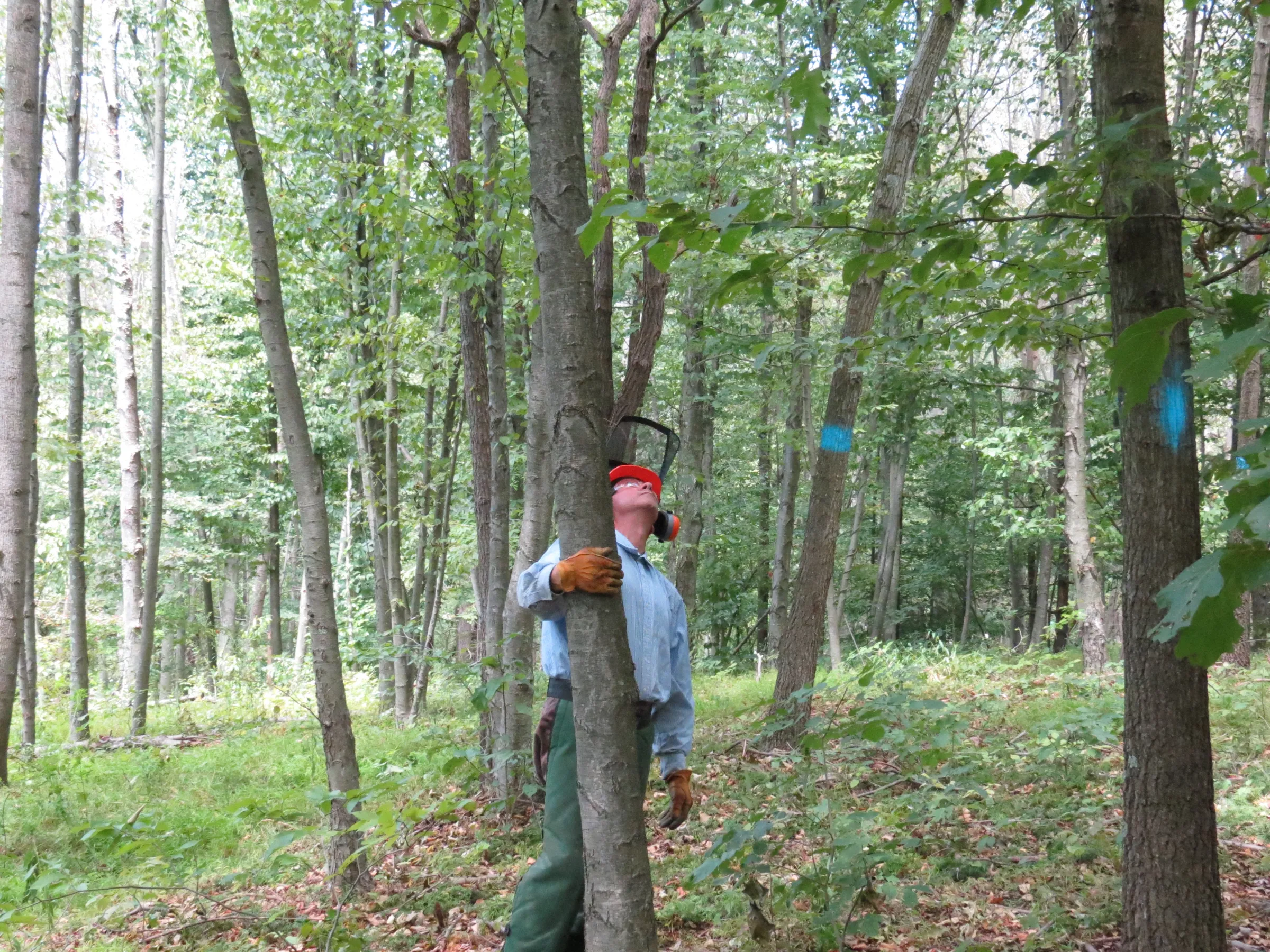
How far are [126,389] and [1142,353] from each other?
13.5m

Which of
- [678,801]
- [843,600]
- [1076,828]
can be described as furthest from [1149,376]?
[843,600]

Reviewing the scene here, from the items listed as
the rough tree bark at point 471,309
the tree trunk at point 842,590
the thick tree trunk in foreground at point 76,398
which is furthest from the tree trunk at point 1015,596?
the thick tree trunk in foreground at point 76,398

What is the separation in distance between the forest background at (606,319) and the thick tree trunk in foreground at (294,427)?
36 centimetres

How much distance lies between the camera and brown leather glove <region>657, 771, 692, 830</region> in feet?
10.8

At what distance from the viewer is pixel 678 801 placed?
3.30 meters

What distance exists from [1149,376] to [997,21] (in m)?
12.6

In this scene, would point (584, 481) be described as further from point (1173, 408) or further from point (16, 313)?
point (16, 313)

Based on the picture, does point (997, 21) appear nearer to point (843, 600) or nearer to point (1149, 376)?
point (843, 600)

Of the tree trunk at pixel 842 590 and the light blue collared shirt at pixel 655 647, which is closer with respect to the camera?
the light blue collared shirt at pixel 655 647

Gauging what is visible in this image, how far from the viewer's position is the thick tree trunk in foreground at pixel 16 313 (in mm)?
7137

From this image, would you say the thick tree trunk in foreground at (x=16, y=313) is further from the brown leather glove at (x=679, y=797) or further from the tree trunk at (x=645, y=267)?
the brown leather glove at (x=679, y=797)

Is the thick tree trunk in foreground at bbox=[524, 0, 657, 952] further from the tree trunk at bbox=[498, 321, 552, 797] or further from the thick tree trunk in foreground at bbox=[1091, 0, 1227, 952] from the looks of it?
the tree trunk at bbox=[498, 321, 552, 797]

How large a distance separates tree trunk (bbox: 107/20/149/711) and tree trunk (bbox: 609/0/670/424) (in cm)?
916

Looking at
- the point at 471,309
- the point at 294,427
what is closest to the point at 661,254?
the point at 294,427
